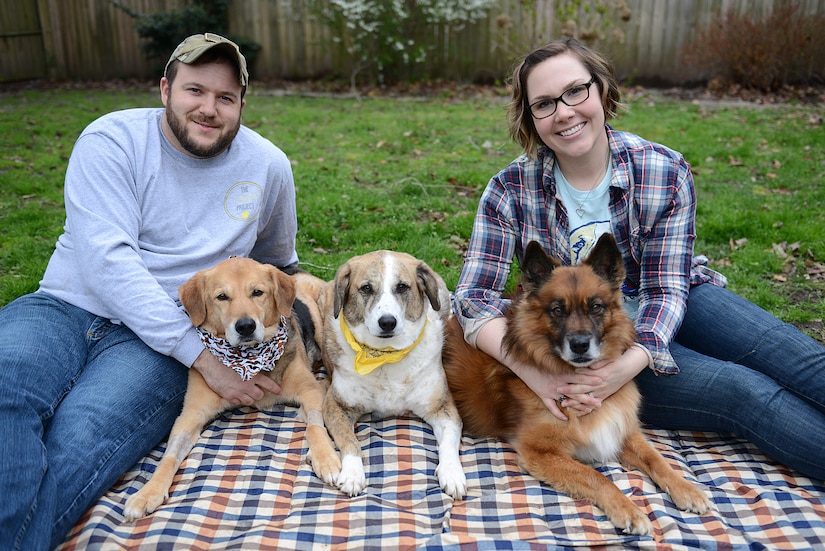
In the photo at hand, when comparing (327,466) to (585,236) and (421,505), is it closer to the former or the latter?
(421,505)

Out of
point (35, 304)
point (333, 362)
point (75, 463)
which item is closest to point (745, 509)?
point (333, 362)

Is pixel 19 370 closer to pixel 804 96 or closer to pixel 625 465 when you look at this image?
pixel 625 465

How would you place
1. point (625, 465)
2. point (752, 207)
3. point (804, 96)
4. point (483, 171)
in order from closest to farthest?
point (625, 465) → point (752, 207) → point (483, 171) → point (804, 96)

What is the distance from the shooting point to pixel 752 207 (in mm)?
6953

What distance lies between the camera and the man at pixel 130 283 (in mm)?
2949

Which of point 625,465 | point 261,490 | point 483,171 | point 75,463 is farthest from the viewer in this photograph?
point 483,171

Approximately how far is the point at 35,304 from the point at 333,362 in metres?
1.69

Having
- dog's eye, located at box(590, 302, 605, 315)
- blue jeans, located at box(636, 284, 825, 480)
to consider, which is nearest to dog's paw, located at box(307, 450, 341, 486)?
dog's eye, located at box(590, 302, 605, 315)

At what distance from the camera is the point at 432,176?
799cm

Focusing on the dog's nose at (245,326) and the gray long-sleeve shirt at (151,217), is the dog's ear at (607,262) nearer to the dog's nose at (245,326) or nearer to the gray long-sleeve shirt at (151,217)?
the dog's nose at (245,326)

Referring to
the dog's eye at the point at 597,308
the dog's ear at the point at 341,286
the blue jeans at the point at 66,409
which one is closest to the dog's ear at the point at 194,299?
the blue jeans at the point at 66,409

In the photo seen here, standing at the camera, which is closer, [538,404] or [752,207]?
[538,404]

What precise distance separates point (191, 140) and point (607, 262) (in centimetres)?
253

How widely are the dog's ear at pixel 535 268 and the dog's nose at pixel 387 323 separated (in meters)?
0.74
